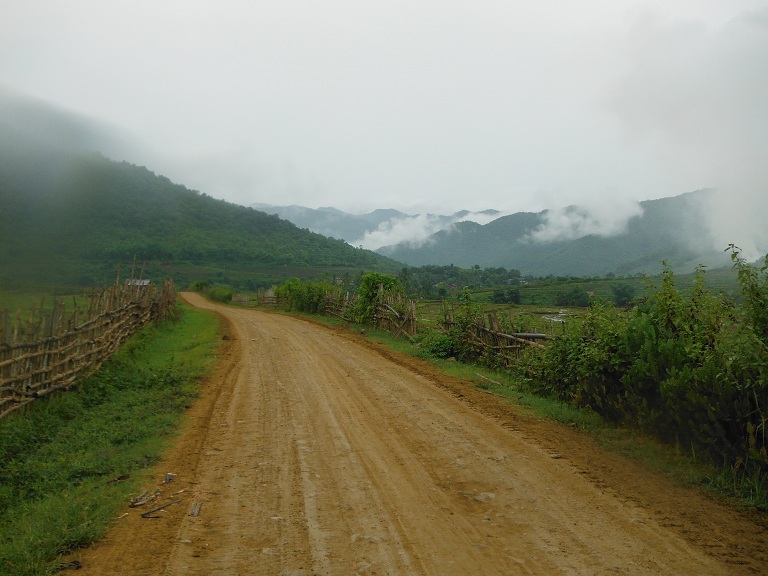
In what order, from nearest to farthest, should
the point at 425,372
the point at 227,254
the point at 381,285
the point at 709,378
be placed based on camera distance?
the point at 709,378 < the point at 425,372 < the point at 381,285 < the point at 227,254

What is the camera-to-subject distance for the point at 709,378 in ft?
18.9

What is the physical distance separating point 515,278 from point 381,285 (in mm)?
62159

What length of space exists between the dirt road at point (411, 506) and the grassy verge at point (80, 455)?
1.09 feet

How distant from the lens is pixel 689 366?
6.14 metres

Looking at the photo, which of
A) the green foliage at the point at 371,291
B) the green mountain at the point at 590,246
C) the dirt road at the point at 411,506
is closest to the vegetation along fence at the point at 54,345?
the dirt road at the point at 411,506

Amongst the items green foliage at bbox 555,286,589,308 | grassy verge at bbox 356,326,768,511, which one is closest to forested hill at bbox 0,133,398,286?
grassy verge at bbox 356,326,768,511

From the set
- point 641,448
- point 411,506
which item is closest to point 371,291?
point 641,448

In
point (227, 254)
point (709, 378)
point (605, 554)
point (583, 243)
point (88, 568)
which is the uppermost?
point (583, 243)

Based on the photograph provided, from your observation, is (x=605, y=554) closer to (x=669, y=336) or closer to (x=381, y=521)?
(x=381, y=521)

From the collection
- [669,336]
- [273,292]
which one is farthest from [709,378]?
[273,292]

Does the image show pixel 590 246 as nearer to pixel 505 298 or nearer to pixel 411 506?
pixel 505 298

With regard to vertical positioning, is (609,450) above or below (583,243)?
below

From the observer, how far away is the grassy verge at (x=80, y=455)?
430 centimetres

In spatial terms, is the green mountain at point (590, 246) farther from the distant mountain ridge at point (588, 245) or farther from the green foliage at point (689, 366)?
the green foliage at point (689, 366)
